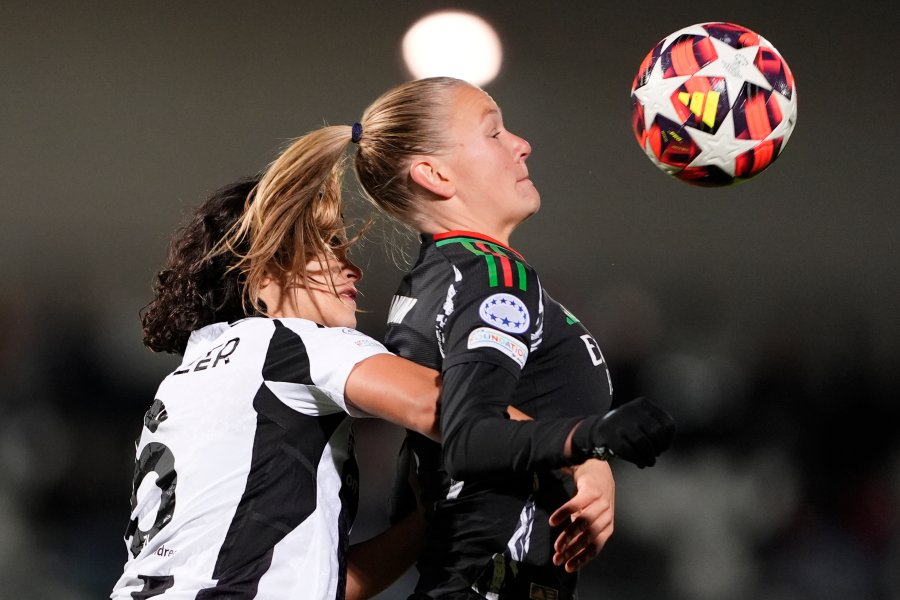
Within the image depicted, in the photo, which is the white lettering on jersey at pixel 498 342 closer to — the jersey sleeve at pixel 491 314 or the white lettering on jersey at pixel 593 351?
the jersey sleeve at pixel 491 314

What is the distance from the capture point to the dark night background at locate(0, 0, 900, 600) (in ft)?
11.2

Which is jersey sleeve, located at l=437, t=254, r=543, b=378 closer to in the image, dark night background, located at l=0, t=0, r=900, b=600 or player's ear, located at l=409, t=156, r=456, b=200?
player's ear, located at l=409, t=156, r=456, b=200

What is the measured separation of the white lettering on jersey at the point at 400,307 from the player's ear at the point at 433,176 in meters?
0.17

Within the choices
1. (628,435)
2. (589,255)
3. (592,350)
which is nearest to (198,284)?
(592,350)

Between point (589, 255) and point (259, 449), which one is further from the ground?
point (259, 449)

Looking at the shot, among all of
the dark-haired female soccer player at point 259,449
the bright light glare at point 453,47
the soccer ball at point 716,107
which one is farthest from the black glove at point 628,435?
the bright light glare at point 453,47

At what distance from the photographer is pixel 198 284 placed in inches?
54.7

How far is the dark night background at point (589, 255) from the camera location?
341 centimetres

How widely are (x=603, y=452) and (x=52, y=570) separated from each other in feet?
9.78

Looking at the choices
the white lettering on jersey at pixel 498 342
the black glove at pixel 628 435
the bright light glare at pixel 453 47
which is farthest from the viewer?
the bright light glare at pixel 453 47

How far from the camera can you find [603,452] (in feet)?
2.96

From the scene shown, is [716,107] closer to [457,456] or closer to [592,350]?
[592,350]

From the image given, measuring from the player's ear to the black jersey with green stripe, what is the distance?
0.11 m

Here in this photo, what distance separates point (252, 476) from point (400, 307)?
12.8 inches
